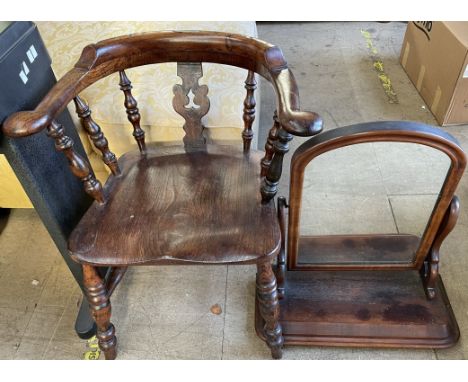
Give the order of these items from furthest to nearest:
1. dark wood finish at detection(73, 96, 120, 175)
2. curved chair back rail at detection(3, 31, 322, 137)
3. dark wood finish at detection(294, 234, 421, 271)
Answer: dark wood finish at detection(294, 234, 421, 271)
dark wood finish at detection(73, 96, 120, 175)
curved chair back rail at detection(3, 31, 322, 137)

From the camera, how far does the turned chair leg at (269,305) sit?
88 centimetres

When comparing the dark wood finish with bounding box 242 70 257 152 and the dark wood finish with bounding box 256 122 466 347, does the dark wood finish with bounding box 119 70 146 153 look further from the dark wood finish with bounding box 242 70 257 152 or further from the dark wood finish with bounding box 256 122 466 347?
the dark wood finish with bounding box 256 122 466 347

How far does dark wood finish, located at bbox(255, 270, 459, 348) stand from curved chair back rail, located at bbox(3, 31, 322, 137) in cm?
64

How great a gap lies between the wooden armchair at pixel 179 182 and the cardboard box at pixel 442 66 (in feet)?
3.96

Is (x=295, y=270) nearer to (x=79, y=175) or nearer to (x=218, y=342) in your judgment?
(x=218, y=342)

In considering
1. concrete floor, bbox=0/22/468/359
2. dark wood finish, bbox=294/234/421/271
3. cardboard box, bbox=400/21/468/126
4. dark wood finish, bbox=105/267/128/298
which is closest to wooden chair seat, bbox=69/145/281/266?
dark wood finish, bbox=105/267/128/298

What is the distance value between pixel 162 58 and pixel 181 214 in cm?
38

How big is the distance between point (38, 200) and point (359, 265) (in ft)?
2.79

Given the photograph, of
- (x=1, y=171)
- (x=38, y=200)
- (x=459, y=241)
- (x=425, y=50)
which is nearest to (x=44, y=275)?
(x=1, y=171)

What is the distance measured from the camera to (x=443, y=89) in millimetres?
1812

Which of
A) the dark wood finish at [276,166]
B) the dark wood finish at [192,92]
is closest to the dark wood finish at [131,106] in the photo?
the dark wood finish at [192,92]

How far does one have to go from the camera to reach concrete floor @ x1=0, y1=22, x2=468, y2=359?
1118mm

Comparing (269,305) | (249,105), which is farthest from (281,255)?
(249,105)

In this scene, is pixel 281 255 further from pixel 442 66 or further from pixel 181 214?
pixel 442 66
